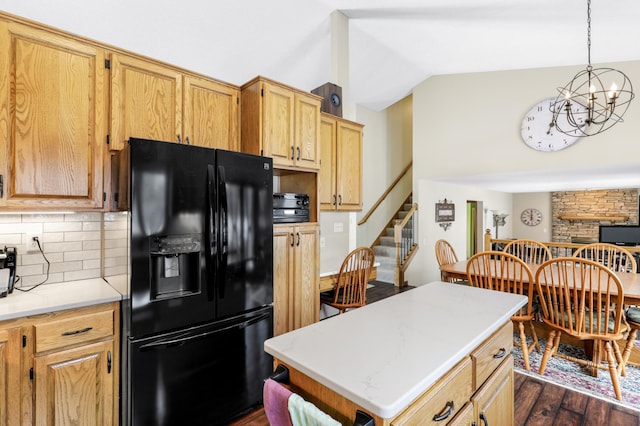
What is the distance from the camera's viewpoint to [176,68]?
225cm

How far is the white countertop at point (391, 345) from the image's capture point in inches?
32.1

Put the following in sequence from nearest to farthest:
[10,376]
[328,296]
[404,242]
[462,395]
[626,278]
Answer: [462,395] → [10,376] → [626,278] → [328,296] → [404,242]

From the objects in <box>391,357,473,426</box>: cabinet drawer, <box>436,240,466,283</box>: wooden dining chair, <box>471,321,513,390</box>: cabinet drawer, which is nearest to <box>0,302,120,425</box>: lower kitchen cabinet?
<box>391,357,473,426</box>: cabinet drawer

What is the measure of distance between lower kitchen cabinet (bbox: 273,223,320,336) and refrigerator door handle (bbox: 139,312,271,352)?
32 centimetres

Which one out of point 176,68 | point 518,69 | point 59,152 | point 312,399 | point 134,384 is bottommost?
point 134,384

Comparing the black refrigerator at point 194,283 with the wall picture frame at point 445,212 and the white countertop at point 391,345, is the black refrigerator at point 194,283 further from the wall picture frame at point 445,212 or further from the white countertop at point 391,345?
the wall picture frame at point 445,212

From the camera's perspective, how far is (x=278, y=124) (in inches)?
99.5

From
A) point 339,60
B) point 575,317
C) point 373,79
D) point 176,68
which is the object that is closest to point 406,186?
point 373,79

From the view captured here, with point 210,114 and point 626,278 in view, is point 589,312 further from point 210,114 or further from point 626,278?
point 210,114

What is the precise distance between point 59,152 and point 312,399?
1.95 m

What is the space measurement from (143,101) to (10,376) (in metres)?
1.65

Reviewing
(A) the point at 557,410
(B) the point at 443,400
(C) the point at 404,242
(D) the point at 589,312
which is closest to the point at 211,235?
(B) the point at 443,400

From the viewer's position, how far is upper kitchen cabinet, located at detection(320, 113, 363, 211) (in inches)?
125

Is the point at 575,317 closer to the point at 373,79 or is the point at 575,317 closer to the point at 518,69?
the point at 518,69
